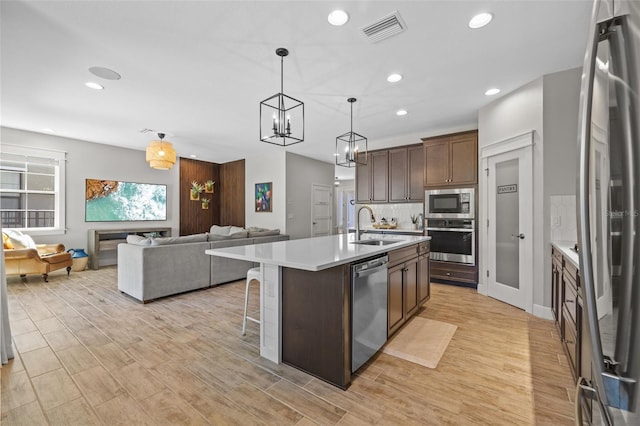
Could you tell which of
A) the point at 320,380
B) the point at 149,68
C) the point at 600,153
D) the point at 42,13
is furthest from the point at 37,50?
the point at 600,153

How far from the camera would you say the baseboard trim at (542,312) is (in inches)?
124

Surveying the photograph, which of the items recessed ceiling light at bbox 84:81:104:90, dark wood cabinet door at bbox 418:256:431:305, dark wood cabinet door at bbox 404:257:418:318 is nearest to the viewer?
dark wood cabinet door at bbox 404:257:418:318

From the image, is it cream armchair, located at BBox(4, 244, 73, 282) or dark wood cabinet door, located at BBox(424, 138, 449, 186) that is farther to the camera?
dark wood cabinet door, located at BBox(424, 138, 449, 186)

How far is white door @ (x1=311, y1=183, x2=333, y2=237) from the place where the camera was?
7668mm

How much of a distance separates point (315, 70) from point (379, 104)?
1.33 meters

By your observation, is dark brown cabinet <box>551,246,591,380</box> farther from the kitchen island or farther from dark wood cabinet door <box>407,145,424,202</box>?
dark wood cabinet door <box>407,145,424,202</box>

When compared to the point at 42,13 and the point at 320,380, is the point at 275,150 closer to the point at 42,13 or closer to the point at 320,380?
the point at 42,13

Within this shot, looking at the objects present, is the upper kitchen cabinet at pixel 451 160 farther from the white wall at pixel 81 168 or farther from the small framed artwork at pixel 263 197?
the white wall at pixel 81 168

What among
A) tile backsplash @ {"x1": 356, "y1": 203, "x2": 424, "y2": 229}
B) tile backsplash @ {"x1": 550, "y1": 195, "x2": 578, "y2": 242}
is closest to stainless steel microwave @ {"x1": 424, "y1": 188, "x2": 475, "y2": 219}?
tile backsplash @ {"x1": 356, "y1": 203, "x2": 424, "y2": 229}

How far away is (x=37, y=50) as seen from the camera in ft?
8.80

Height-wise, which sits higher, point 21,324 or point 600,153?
point 600,153

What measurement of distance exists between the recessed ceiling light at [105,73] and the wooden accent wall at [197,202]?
4735 millimetres

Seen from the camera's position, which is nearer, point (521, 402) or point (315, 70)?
point (521, 402)

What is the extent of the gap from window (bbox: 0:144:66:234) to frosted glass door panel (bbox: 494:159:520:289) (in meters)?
8.02
